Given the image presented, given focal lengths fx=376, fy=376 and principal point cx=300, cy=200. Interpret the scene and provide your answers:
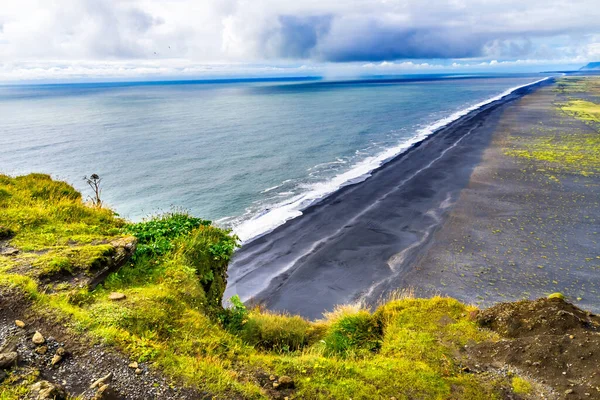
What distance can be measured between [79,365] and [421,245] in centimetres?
2307

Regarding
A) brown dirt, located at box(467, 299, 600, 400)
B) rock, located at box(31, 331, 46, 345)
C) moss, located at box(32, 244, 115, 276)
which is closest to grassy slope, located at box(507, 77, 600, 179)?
brown dirt, located at box(467, 299, 600, 400)

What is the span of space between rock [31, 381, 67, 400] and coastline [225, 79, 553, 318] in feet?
44.9

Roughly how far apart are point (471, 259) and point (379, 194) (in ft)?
49.8

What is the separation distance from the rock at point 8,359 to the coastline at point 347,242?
13849 mm

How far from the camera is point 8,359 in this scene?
756 centimetres

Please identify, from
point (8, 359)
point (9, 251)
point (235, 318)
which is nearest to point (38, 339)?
point (8, 359)

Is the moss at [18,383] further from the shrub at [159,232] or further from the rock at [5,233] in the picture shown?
the rock at [5,233]

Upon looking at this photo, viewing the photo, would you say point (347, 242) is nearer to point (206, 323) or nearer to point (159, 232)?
point (159, 232)

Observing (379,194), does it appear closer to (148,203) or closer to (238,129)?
(148,203)

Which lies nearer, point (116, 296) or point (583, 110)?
point (116, 296)

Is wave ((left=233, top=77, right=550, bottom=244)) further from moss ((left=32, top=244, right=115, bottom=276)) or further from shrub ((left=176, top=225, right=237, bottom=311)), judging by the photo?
moss ((left=32, top=244, right=115, bottom=276))

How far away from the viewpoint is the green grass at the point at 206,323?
897 cm

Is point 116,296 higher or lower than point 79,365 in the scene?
higher

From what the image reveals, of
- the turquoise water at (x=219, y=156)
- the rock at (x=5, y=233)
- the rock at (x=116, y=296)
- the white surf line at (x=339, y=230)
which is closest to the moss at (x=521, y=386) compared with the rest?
the rock at (x=116, y=296)
